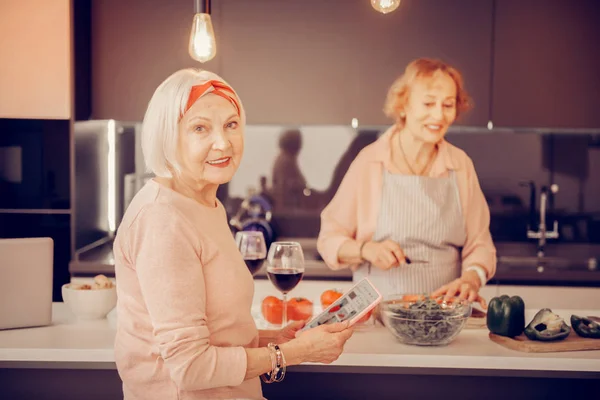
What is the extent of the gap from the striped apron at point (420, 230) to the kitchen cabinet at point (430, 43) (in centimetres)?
100

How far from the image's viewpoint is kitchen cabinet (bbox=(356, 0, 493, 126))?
3344 millimetres

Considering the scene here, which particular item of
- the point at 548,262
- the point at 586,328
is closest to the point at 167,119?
the point at 586,328

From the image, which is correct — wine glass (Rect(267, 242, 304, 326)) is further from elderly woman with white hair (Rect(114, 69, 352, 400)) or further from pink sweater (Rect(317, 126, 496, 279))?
pink sweater (Rect(317, 126, 496, 279))

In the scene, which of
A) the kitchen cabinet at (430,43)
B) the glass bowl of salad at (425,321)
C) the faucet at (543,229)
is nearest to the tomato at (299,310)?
the glass bowl of salad at (425,321)

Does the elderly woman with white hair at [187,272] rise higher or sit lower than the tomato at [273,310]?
higher

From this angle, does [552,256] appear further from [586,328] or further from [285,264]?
[285,264]

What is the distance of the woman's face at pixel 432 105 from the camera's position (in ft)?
7.82

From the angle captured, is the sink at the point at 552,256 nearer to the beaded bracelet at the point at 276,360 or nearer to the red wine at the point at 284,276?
the red wine at the point at 284,276

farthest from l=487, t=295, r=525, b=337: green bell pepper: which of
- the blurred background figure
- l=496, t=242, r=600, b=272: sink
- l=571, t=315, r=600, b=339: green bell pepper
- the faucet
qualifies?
the blurred background figure

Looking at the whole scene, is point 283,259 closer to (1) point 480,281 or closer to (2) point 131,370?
(2) point 131,370

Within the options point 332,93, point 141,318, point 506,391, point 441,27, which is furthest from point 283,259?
point 441,27

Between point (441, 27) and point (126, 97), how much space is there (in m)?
1.57

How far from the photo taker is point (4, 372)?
1793 mm

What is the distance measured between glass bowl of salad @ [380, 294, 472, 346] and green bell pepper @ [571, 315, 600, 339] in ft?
0.93
